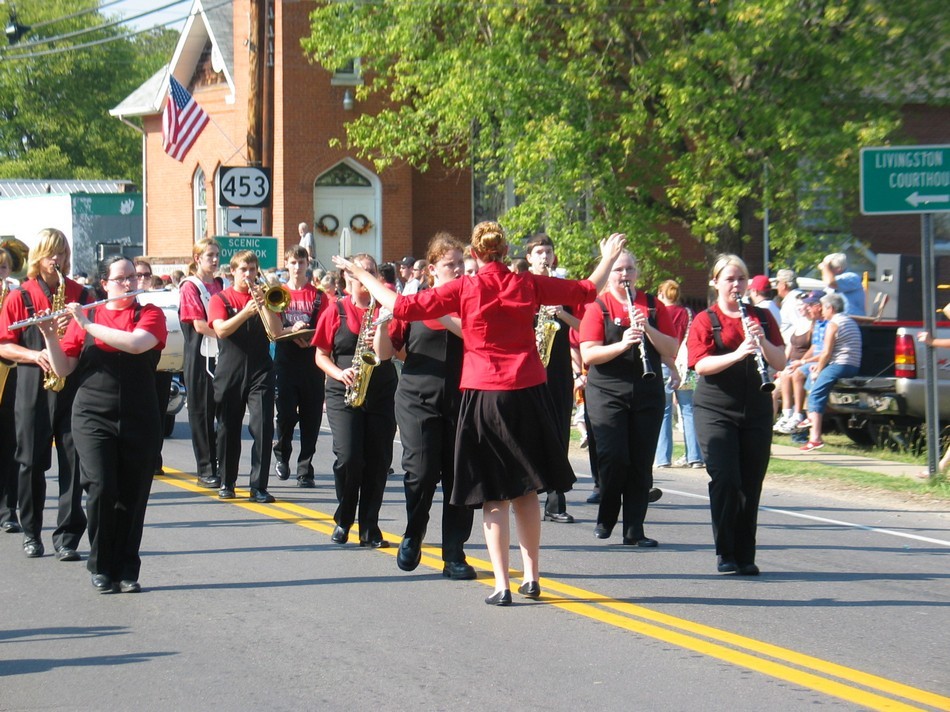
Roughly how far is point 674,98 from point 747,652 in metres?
16.4

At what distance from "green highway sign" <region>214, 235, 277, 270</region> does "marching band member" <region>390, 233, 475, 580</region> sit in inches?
537

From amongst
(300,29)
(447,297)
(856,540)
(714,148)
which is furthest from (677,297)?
(300,29)

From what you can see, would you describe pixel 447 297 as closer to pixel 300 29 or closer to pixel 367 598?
pixel 367 598

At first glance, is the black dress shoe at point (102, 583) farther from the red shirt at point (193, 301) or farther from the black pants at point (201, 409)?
the black pants at point (201, 409)

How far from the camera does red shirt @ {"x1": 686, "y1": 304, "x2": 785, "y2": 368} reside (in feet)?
27.8

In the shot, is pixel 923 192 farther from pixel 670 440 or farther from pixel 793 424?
pixel 793 424

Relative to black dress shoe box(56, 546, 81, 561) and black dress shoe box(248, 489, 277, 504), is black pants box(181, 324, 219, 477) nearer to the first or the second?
black dress shoe box(248, 489, 277, 504)

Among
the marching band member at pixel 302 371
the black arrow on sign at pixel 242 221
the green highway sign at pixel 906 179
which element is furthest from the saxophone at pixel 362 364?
the black arrow on sign at pixel 242 221

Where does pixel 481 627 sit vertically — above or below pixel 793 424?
below

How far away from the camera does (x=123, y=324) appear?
8.05 meters

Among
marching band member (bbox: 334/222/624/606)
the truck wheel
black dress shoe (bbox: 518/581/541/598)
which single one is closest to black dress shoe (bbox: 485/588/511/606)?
marching band member (bbox: 334/222/624/606)

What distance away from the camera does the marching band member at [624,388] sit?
938 centimetres

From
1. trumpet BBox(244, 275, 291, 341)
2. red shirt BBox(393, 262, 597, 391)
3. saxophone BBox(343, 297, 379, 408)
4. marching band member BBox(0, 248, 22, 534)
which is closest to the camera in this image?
red shirt BBox(393, 262, 597, 391)

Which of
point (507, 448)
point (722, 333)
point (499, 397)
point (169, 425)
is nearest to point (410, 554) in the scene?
point (507, 448)
